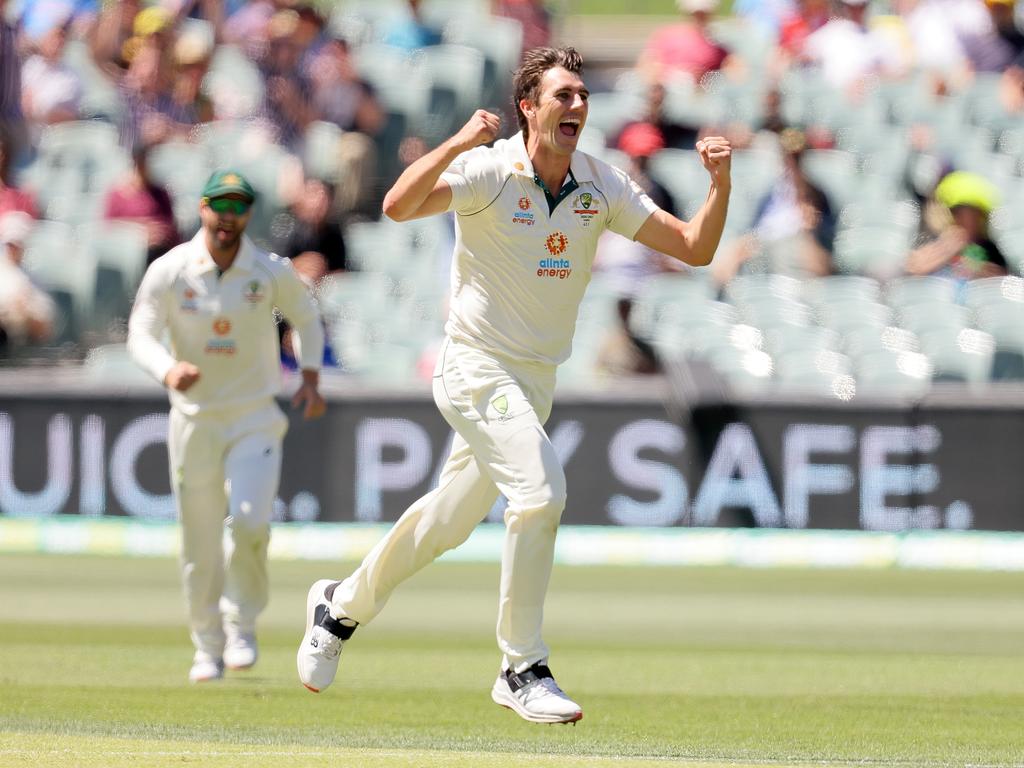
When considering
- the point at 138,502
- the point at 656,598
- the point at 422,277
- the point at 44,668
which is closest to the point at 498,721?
the point at 44,668

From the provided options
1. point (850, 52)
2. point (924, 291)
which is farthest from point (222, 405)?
point (850, 52)

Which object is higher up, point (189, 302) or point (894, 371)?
point (189, 302)

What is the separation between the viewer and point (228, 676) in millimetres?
7684

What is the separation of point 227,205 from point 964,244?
21.9 ft

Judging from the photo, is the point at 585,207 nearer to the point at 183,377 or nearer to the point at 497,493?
the point at 497,493

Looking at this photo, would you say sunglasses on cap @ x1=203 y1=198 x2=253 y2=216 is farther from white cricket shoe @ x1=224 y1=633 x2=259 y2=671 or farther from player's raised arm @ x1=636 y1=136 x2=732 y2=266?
player's raised arm @ x1=636 y1=136 x2=732 y2=266

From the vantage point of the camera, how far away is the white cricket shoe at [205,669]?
7527 millimetres

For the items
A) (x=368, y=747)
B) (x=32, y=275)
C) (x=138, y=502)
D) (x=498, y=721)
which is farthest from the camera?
(x=32, y=275)

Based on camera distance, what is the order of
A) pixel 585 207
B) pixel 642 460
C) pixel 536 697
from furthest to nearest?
1. pixel 642 460
2. pixel 585 207
3. pixel 536 697

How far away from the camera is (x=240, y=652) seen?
7805 mm

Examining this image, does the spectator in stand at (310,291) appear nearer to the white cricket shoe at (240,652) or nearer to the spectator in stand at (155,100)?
the spectator in stand at (155,100)

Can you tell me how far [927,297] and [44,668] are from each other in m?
7.01

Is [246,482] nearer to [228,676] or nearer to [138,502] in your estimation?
[228,676]

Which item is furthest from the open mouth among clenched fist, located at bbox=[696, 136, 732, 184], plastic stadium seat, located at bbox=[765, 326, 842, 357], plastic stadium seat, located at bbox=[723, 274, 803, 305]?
plastic stadium seat, located at bbox=[723, 274, 803, 305]
